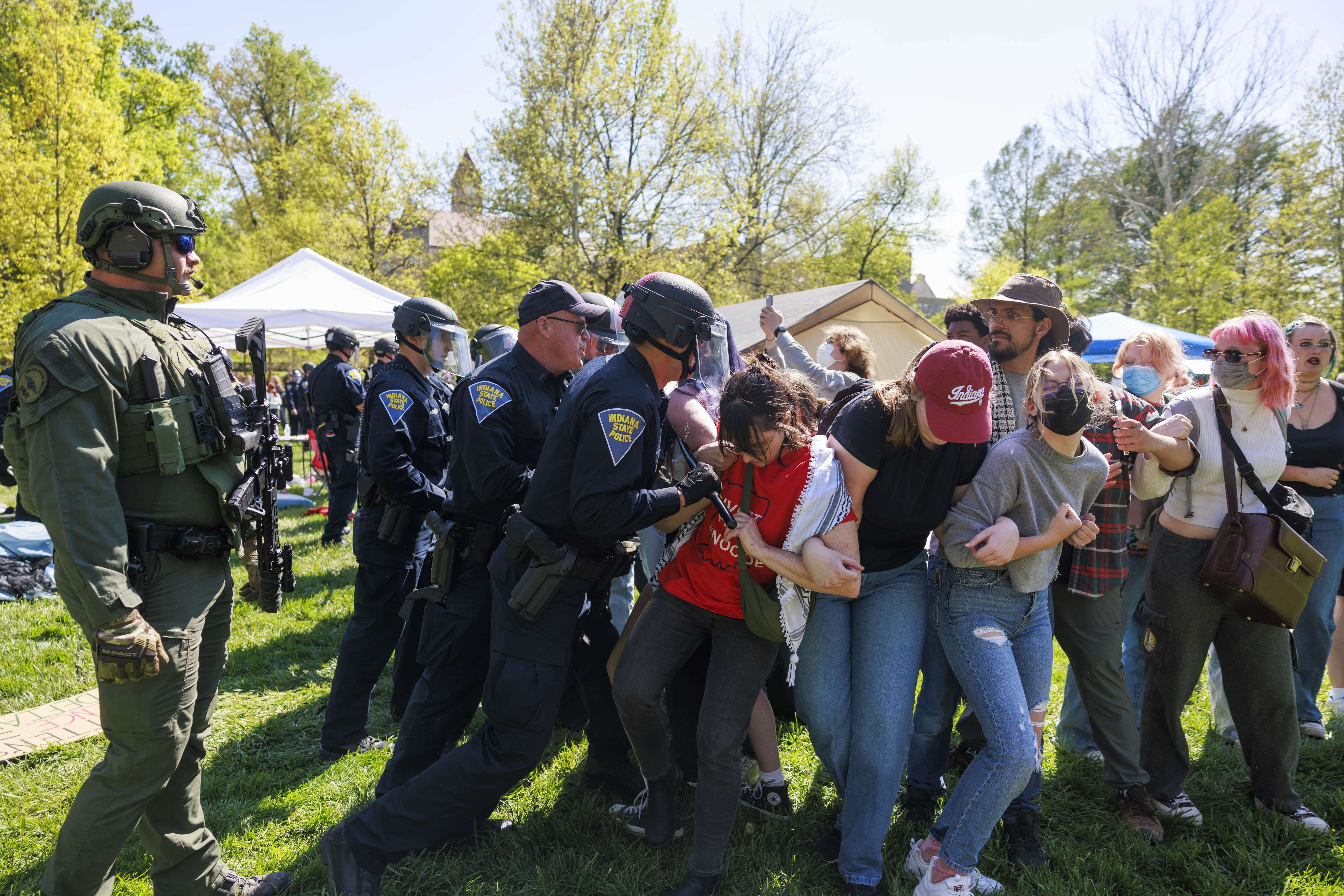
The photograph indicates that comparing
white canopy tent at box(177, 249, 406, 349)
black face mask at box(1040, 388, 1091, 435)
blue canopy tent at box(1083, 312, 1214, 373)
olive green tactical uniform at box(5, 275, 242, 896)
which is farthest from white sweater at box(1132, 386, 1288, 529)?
white canopy tent at box(177, 249, 406, 349)

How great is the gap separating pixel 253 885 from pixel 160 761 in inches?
29.1

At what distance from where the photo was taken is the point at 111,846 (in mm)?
2271

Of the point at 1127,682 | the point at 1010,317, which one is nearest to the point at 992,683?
the point at 1010,317

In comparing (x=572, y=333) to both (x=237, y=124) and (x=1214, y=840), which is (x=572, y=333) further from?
(x=237, y=124)

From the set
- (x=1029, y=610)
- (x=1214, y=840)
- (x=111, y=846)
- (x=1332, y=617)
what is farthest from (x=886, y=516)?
(x=1332, y=617)

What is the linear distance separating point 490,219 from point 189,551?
2008 centimetres

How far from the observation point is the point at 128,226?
7.57 ft

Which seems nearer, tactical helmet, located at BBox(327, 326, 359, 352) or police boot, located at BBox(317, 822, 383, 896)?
police boot, located at BBox(317, 822, 383, 896)

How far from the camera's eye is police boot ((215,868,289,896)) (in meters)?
2.62

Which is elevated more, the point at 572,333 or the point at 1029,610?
the point at 572,333

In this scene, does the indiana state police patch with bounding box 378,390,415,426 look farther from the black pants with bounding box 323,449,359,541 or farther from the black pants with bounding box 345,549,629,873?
the black pants with bounding box 323,449,359,541

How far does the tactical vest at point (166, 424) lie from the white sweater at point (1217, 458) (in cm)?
365

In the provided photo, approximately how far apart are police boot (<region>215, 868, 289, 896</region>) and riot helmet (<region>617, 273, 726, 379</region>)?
243cm

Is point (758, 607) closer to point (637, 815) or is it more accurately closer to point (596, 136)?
point (637, 815)
